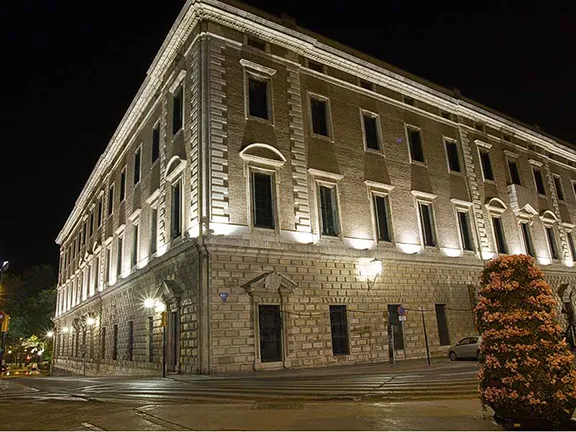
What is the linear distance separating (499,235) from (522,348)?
2247 cm

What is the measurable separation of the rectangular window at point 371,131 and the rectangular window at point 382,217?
2.75 m

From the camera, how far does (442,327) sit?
22.6 metres

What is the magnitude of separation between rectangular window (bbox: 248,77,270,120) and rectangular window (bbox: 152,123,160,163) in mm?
6249

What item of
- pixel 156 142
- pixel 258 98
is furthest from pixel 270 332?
pixel 156 142

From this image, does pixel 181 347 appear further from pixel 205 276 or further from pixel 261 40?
pixel 261 40

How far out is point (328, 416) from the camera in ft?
25.8

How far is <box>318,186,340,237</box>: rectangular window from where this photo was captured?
2000 cm

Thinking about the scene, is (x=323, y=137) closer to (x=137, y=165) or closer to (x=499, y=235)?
(x=137, y=165)

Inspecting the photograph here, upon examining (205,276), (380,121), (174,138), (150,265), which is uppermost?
(380,121)

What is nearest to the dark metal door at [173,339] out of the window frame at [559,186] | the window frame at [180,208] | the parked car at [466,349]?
the window frame at [180,208]

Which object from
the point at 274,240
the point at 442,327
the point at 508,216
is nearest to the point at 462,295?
the point at 442,327

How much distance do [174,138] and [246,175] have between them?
4786mm

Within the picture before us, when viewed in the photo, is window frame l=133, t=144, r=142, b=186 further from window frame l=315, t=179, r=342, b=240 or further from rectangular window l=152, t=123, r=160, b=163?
window frame l=315, t=179, r=342, b=240

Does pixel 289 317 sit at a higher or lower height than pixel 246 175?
lower
